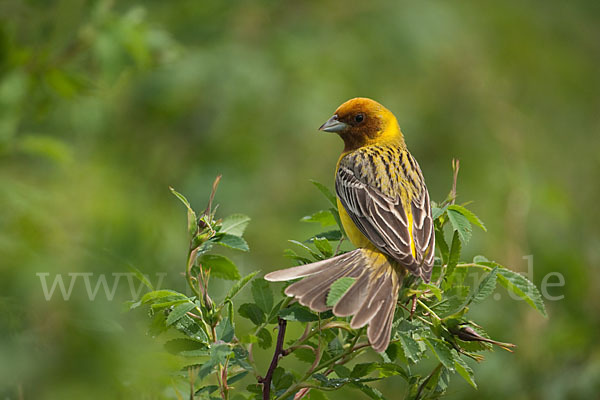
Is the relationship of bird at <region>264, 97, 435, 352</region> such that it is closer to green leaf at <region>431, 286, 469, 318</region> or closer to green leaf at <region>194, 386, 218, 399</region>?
green leaf at <region>431, 286, 469, 318</region>

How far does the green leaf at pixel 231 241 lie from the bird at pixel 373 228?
Answer: 139mm

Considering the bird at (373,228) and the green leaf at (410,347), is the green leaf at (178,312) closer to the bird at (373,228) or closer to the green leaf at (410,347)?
the bird at (373,228)

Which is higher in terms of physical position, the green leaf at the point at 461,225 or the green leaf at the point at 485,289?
the green leaf at the point at 461,225

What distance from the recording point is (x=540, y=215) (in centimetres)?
755

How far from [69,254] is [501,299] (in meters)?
3.96

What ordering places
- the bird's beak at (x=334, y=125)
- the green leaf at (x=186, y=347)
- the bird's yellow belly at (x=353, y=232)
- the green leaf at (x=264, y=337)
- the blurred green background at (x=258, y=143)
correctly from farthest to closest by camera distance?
1. the bird's beak at (x=334, y=125)
2. the bird's yellow belly at (x=353, y=232)
3. the blurred green background at (x=258, y=143)
4. the green leaf at (x=264, y=337)
5. the green leaf at (x=186, y=347)

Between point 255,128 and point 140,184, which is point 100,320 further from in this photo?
point 255,128

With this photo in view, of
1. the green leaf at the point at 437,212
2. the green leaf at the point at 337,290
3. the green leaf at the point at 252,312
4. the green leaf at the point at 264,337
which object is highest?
the green leaf at the point at 437,212

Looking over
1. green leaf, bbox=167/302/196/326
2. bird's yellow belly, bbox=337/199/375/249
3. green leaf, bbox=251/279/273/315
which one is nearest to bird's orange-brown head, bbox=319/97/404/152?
bird's yellow belly, bbox=337/199/375/249

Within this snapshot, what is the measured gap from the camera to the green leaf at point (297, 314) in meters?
2.26

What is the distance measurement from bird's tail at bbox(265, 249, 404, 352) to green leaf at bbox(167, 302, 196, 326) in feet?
1.08

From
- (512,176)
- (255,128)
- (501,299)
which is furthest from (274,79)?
(501,299)

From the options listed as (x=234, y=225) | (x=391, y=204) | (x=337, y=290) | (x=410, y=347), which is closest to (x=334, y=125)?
(x=391, y=204)

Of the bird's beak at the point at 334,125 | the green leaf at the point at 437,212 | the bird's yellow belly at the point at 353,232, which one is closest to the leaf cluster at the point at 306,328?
the green leaf at the point at 437,212
